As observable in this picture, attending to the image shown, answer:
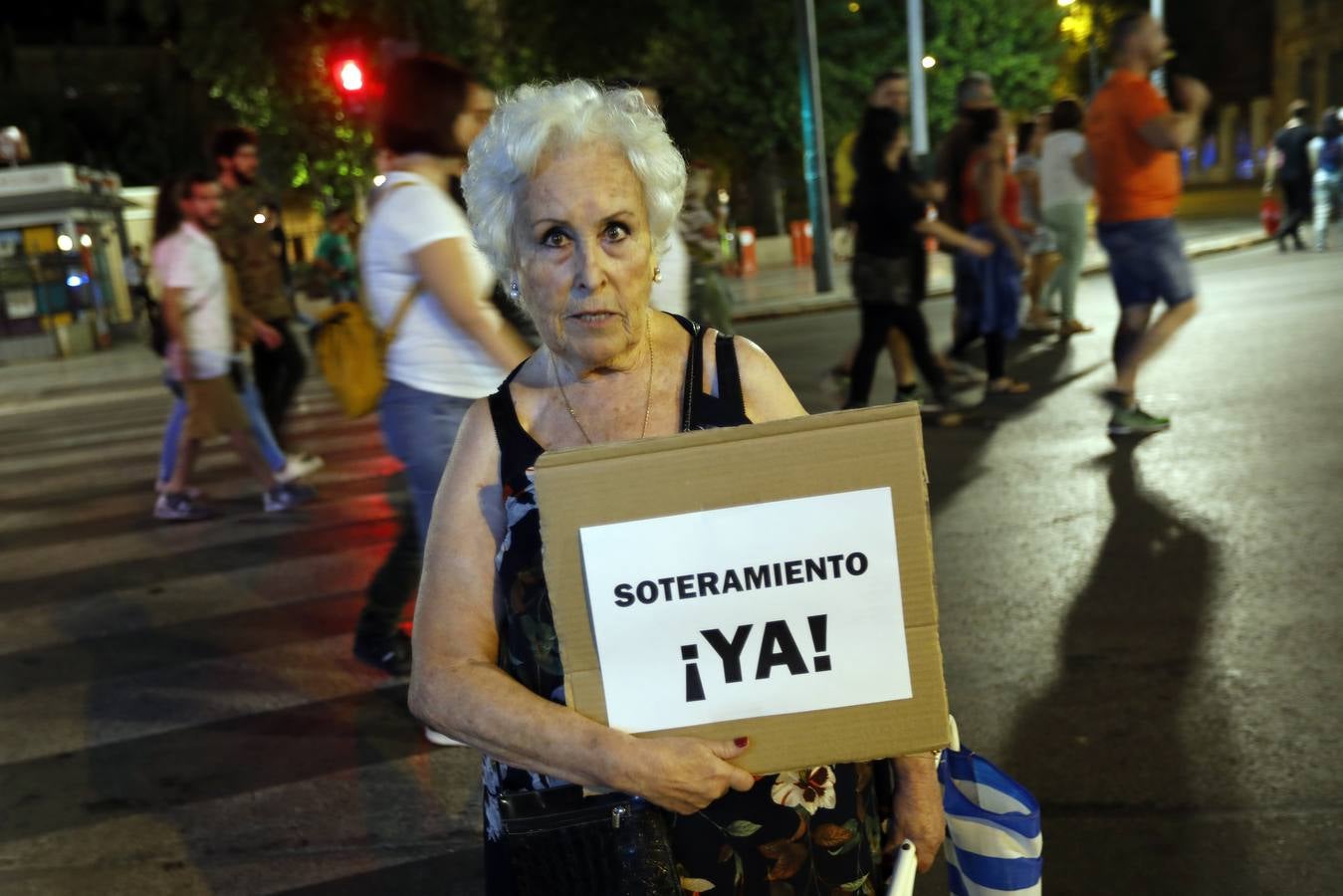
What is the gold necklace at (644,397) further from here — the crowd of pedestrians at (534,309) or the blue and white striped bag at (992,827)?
the blue and white striped bag at (992,827)

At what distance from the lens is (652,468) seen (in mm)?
1563

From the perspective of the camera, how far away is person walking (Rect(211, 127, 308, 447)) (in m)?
7.33

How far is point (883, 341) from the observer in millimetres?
7973

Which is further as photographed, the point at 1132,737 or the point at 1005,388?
the point at 1005,388

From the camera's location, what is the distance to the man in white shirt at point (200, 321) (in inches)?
279

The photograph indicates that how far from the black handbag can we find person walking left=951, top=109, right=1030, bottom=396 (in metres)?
7.54

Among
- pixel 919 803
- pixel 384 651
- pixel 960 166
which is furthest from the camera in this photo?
pixel 960 166

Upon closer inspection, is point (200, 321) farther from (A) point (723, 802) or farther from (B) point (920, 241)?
(A) point (723, 802)

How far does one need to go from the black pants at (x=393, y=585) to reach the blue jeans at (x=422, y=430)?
0.26 meters

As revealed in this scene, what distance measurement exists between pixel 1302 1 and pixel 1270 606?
162 ft

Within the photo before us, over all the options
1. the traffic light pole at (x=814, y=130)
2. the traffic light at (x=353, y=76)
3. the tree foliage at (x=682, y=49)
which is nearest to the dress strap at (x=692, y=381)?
the traffic light at (x=353, y=76)

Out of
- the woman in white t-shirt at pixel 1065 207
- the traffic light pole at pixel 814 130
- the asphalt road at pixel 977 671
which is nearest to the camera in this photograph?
the asphalt road at pixel 977 671

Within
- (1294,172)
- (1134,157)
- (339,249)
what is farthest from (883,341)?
(1294,172)

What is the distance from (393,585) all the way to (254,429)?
12.5 ft
